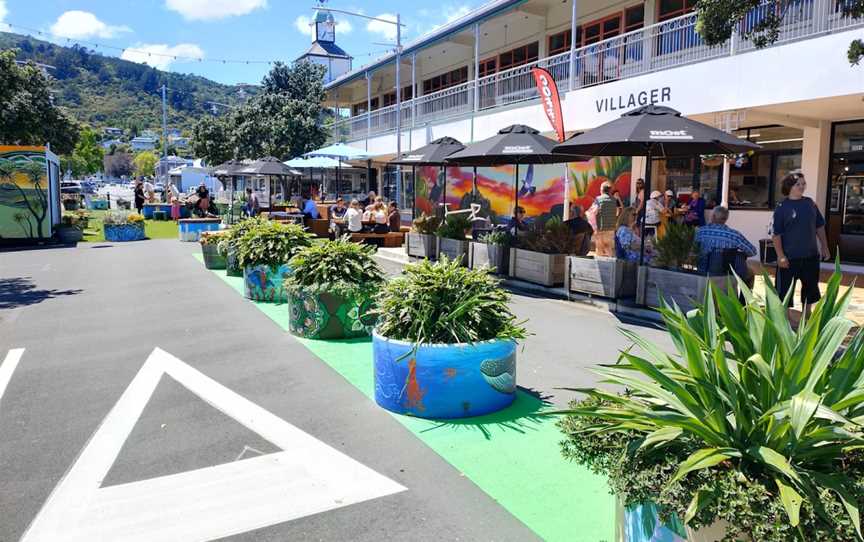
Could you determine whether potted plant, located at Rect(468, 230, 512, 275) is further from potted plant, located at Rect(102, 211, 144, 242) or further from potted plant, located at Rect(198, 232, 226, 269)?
potted plant, located at Rect(102, 211, 144, 242)

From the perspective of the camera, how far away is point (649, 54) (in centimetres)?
1477

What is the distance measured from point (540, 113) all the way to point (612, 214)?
6378 millimetres

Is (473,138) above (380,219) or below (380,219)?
above

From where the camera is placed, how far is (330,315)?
24.6 feet

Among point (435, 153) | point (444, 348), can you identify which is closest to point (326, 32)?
point (435, 153)

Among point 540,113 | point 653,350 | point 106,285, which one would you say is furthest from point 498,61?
point 653,350

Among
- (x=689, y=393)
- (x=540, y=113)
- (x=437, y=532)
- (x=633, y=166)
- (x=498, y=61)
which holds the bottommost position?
(x=437, y=532)

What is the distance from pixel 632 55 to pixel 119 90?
497ft

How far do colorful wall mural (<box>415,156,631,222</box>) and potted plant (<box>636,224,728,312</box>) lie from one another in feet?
20.2

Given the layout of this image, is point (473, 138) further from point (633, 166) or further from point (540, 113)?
point (633, 166)

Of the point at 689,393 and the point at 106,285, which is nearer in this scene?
the point at 689,393

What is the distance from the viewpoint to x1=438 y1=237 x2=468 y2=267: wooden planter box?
42.5 feet

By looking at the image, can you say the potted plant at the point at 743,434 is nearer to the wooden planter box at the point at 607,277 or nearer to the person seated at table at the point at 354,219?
the wooden planter box at the point at 607,277

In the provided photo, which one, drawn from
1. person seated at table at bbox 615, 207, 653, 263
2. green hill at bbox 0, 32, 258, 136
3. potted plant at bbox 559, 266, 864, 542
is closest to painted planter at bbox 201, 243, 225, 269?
person seated at table at bbox 615, 207, 653, 263
